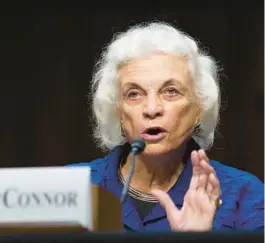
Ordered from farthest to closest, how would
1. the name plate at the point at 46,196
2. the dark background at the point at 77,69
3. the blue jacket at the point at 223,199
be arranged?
the dark background at the point at 77,69 < the blue jacket at the point at 223,199 < the name plate at the point at 46,196

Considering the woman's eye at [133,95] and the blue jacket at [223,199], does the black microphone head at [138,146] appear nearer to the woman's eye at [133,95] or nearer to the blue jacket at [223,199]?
the blue jacket at [223,199]

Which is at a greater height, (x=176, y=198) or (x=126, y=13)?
(x=126, y=13)

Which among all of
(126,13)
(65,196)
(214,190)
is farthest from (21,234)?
(126,13)

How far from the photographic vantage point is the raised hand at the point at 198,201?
203 cm

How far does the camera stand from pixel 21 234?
175 cm

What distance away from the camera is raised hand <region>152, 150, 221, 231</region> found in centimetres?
203

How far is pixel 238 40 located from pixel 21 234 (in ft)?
5.89

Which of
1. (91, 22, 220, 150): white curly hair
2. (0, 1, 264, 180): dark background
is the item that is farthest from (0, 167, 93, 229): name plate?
(0, 1, 264, 180): dark background

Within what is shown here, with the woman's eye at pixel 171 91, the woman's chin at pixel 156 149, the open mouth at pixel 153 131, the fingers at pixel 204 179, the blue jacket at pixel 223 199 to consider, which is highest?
the woman's eye at pixel 171 91

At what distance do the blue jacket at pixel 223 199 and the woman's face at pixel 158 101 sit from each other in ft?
0.35

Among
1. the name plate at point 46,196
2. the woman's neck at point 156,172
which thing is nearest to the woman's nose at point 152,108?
the woman's neck at point 156,172

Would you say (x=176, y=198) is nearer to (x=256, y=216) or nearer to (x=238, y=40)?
(x=256, y=216)

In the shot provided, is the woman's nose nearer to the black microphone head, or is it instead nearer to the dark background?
the black microphone head

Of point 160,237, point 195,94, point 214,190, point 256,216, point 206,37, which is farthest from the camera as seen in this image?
point 206,37
